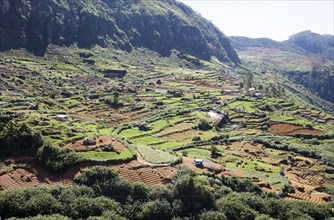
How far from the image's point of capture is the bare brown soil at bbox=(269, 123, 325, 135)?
13750cm

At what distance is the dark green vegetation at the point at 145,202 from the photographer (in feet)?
196

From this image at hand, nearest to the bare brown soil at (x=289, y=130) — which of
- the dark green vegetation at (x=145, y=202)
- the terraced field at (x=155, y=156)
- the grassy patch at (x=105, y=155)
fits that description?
the terraced field at (x=155, y=156)

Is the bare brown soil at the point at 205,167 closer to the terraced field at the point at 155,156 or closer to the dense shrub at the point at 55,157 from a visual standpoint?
the terraced field at the point at 155,156

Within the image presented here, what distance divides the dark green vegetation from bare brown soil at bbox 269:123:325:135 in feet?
219

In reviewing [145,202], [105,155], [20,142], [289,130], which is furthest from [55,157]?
[289,130]

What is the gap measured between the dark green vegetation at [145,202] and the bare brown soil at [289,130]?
66611mm

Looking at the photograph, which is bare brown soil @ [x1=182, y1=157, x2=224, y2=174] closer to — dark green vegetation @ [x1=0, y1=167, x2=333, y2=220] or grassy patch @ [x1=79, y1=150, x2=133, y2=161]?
dark green vegetation @ [x1=0, y1=167, x2=333, y2=220]

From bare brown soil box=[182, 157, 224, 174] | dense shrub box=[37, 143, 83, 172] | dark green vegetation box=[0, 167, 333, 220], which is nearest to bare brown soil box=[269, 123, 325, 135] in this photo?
bare brown soil box=[182, 157, 224, 174]

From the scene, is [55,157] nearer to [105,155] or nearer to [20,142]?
[20,142]

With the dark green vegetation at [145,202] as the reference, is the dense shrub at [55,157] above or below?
above

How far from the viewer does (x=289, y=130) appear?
457ft

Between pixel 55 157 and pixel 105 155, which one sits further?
pixel 105 155

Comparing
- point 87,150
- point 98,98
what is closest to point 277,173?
point 87,150

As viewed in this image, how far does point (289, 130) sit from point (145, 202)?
89136mm
